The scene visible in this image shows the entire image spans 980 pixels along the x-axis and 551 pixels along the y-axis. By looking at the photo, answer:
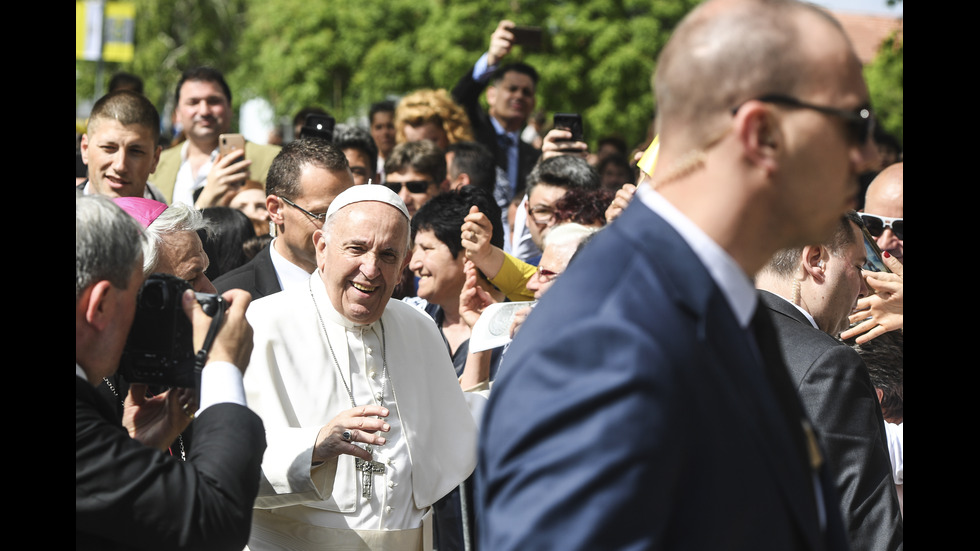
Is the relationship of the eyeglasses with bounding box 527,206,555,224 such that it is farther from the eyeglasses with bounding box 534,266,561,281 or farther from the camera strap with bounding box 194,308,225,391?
the camera strap with bounding box 194,308,225,391

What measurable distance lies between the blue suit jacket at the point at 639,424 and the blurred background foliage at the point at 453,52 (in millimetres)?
18462

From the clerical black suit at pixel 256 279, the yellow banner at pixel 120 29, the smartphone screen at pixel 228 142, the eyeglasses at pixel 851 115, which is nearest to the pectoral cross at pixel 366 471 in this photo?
the clerical black suit at pixel 256 279

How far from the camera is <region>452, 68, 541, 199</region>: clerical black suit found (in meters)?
8.95

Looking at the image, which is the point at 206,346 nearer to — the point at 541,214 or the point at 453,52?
the point at 541,214

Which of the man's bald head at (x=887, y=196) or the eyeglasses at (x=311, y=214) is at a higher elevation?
the man's bald head at (x=887, y=196)

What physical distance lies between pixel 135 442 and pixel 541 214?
4544 mm

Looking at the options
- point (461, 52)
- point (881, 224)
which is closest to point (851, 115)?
point (881, 224)

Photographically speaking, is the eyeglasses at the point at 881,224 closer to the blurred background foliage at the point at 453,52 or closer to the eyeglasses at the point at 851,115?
the eyeglasses at the point at 851,115

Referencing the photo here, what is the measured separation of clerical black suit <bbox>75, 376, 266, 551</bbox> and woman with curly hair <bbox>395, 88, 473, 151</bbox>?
6281 millimetres

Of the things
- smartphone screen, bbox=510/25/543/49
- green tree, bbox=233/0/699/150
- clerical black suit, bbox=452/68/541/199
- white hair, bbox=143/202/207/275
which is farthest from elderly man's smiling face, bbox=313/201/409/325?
green tree, bbox=233/0/699/150

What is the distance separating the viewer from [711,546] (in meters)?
1.72

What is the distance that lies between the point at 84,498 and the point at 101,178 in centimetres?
392

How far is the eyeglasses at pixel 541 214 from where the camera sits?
6.77m

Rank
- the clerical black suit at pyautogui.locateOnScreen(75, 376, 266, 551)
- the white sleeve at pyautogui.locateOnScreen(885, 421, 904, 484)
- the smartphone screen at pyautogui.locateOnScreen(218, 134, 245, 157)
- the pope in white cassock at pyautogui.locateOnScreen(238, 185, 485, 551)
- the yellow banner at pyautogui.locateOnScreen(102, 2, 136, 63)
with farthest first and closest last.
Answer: the yellow banner at pyautogui.locateOnScreen(102, 2, 136, 63)
the smartphone screen at pyautogui.locateOnScreen(218, 134, 245, 157)
the white sleeve at pyautogui.locateOnScreen(885, 421, 904, 484)
the pope in white cassock at pyautogui.locateOnScreen(238, 185, 485, 551)
the clerical black suit at pyautogui.locateOnScreen(75, 376, 266, 551)
